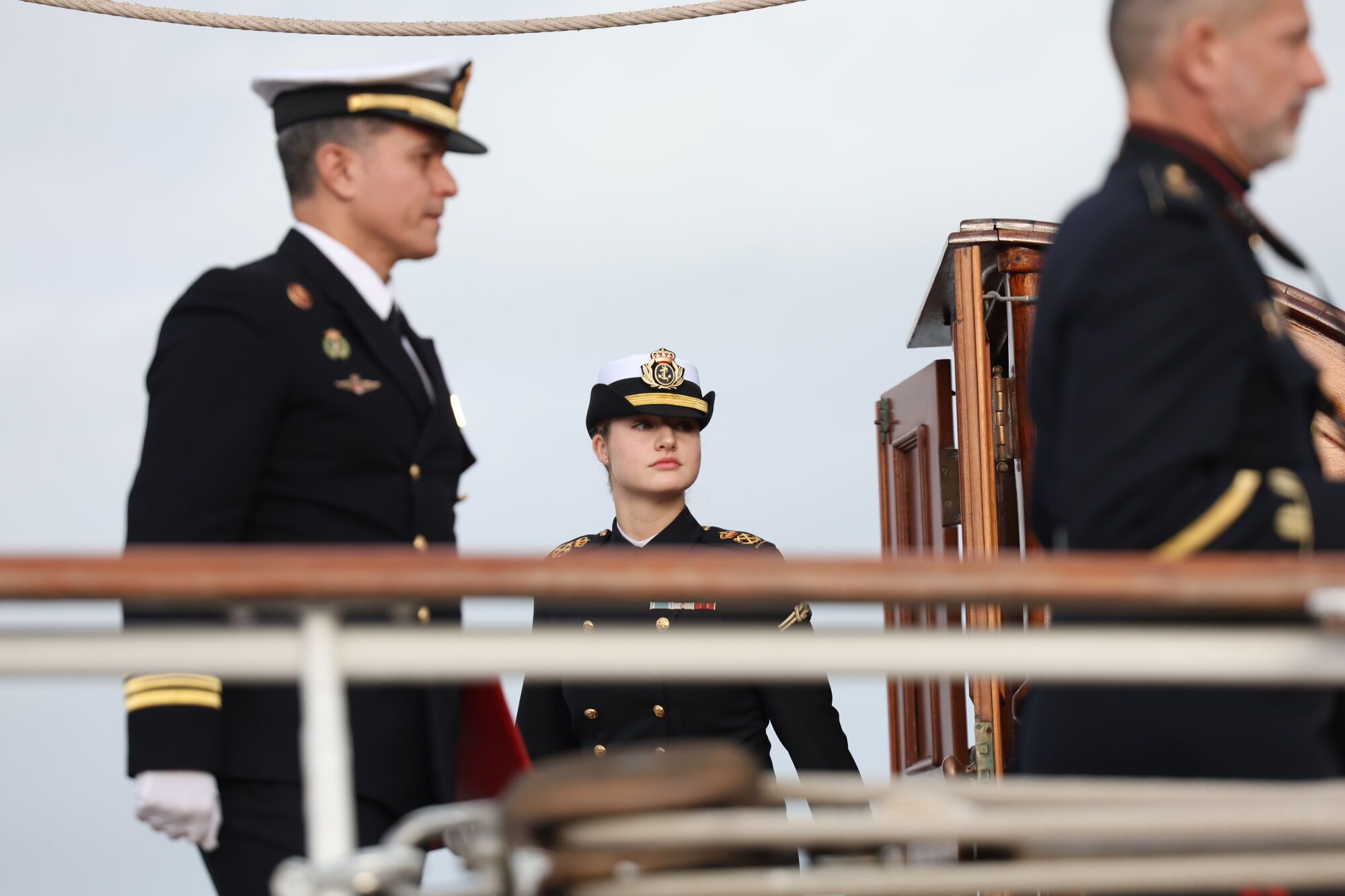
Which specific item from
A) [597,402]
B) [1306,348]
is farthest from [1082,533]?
[1306,348]

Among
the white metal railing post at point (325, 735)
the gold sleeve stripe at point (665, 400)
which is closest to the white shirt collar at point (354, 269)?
the white metal railing post at point (325, 735)

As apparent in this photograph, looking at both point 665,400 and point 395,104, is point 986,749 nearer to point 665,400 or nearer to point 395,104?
point 665,400

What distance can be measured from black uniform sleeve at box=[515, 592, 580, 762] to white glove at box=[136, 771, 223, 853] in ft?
7.42

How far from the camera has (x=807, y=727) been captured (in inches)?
183

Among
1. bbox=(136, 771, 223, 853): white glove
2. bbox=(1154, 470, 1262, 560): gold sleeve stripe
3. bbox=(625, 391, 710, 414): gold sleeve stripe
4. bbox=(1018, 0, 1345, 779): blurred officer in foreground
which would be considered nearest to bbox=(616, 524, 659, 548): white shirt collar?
bbox=(625, 391, 710, 414): gold sleeve stripe

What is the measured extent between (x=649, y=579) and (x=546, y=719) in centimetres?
333

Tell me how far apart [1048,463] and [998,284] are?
3.20 meters

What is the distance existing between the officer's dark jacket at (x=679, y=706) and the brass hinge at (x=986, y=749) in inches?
20.8

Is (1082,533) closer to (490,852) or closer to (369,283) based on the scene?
(490,852)

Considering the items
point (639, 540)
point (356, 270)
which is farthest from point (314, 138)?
point (639, 540)

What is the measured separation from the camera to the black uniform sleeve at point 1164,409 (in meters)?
1.97

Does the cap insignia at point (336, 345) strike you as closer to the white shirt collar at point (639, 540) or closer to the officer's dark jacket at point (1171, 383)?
the officer's dark jacket at point (1171, 383)

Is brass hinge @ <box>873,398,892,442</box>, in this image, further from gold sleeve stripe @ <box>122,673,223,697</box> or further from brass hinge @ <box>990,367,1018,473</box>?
gold sleeve stripe @ <box>122,673,223,697</box>

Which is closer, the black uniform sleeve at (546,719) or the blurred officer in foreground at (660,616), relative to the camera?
the blurred officer in foreground at (660,616)
